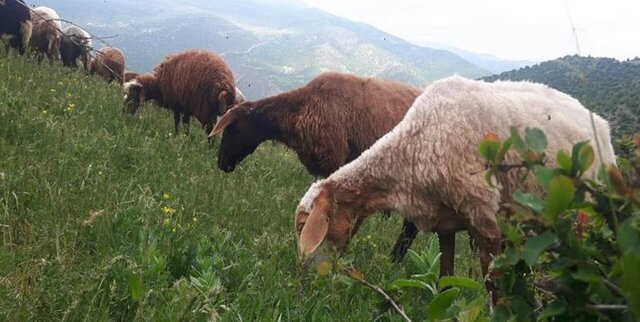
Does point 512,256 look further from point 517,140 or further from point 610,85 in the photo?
point 610,85

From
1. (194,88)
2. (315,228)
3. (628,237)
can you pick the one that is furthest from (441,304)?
(194,88)

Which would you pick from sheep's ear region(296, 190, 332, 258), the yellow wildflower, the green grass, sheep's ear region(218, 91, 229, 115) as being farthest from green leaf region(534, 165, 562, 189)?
sheep's ear region(218, 91, 229, 115)

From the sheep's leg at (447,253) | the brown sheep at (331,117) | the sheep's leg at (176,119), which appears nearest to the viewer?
the sheep's leg at (447,253)

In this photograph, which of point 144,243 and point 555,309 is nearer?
point 555,309

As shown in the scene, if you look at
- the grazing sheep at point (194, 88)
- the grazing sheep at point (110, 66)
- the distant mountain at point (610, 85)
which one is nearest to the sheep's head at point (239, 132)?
the grazing sheep at point (194, 88)

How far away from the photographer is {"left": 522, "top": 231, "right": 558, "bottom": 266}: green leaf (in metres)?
0.97

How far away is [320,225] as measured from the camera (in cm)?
379

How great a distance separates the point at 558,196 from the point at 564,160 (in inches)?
2.8

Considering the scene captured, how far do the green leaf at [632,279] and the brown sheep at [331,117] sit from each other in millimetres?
6511

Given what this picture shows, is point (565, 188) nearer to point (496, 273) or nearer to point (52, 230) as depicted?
point (496, 273)

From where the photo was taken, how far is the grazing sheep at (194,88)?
34.4 feet

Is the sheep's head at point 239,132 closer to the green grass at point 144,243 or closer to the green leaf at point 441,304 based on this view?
the green grass at point 144,243

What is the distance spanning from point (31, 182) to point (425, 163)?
2704mm

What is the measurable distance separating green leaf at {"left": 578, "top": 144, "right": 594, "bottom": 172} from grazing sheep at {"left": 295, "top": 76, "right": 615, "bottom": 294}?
280 centimetres
